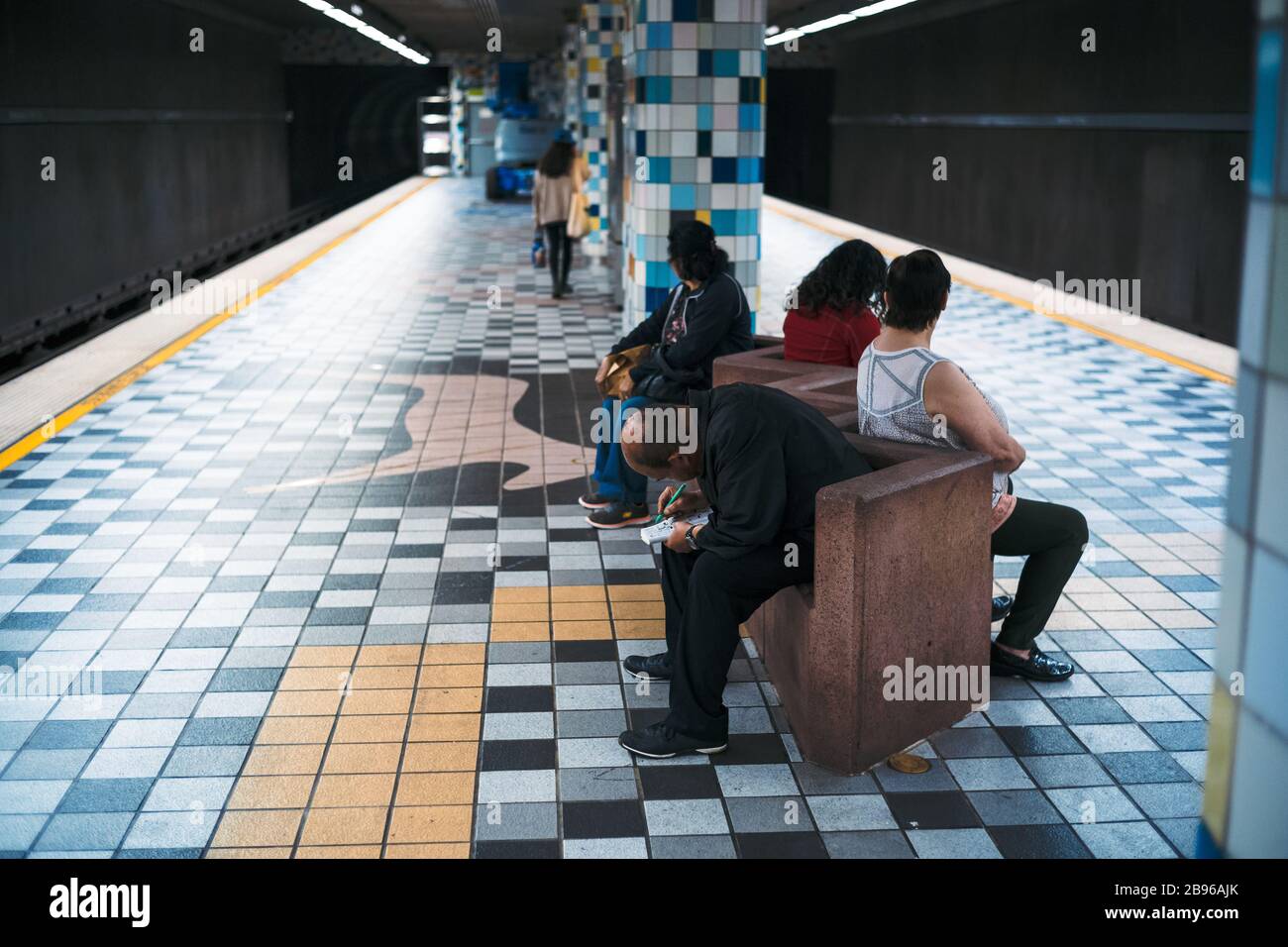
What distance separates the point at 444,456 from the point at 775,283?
26.6 ft

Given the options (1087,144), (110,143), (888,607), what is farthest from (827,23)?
(888,607)

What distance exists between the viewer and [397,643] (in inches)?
178

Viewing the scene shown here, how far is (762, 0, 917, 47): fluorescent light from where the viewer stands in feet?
57.7

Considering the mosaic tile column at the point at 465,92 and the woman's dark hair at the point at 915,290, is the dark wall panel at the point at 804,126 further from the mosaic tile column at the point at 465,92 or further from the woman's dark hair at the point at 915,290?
the woman's dark hair at the point at 915,290

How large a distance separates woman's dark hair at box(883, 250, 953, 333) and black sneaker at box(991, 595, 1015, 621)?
1296 mm

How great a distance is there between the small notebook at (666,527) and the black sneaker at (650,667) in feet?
1.67

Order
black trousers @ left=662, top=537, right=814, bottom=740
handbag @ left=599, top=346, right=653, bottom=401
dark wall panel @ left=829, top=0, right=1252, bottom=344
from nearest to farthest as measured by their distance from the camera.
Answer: black trousers @ left=662, top=537, right=814, bottom=740
handbag @ left=599, top=346, right=653, bottom=401
dark wall panel @ left=829, top=0, right=1252, bottom=344

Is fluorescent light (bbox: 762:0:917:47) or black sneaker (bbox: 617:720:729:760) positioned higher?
fluorescent light (bbox: 762:0:917:47)

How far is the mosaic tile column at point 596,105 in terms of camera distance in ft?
48.9

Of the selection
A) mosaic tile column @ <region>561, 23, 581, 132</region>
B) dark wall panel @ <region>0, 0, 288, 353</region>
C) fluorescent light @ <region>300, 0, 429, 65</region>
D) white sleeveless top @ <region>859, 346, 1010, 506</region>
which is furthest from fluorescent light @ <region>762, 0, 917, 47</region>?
white sleeveless top @ <region>859, 346, 1010, 506</region>

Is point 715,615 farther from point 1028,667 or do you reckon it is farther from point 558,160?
point 558,160

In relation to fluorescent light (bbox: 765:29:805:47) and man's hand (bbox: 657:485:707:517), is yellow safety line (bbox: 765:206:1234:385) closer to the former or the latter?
man's hand (bbox: 657:485:707:517)

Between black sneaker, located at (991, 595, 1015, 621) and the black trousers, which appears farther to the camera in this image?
black sneaker, located at (991, 595, 1015, 621)
